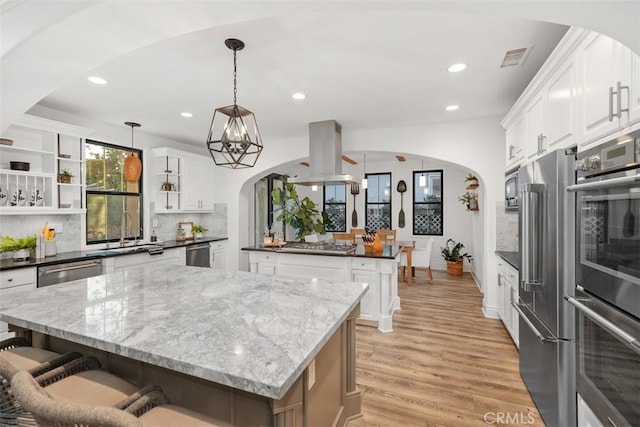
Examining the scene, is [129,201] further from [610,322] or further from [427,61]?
[610,322]

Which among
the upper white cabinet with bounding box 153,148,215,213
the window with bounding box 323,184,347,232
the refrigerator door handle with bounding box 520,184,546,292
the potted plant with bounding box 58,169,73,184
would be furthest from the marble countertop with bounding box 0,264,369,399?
the window with bounding box 323,184,347,232

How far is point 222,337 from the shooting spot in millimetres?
1241

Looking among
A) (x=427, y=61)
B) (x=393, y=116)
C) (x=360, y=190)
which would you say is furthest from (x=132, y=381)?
(x=360, y=190)

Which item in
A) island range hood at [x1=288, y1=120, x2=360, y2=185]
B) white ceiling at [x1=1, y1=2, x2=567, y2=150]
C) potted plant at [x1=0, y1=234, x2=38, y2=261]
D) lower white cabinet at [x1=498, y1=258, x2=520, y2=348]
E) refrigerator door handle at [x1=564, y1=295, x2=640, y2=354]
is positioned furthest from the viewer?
island range hood at [x1=288, y1=120, x2=360, y2=185]

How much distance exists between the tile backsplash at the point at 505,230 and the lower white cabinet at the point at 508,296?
1.18 ft

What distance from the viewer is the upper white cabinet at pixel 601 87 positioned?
52.8 inches

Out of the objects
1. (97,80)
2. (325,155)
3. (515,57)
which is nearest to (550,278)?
(515,57)

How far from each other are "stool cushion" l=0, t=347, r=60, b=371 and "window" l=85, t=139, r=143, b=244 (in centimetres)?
298

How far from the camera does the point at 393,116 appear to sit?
4004mm

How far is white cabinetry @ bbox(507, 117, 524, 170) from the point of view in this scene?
289 centimetres

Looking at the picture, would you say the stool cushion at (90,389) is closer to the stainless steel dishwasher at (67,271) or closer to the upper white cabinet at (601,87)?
the stainless steel dishwasher at (67,271)

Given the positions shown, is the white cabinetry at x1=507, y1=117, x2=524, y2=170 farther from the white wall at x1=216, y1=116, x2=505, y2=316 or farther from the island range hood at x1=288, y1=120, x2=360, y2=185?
the island range hood at x1=288, y1=120, x2=360, y2=185

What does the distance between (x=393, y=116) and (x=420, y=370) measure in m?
3.03

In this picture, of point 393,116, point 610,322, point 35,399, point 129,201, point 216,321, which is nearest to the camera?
point 35,399
